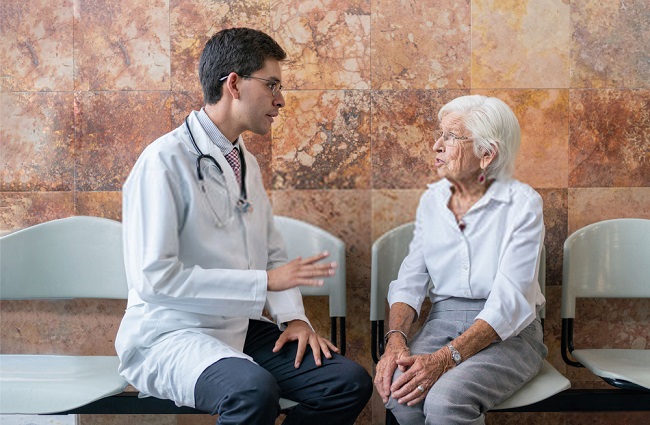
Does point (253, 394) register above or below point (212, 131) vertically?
below

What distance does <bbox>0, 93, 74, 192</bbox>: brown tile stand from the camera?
3146mm

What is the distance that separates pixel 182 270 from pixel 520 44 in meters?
1.76

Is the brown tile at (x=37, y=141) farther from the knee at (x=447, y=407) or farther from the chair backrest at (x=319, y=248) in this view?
the knee at (x=447, y=407)

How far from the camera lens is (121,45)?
3104mm

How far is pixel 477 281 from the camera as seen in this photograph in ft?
8.34

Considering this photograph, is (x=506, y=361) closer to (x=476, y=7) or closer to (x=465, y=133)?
(x=465, y=133)

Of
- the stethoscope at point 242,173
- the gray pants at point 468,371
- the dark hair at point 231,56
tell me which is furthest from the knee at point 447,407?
the dark hair at point 231,56

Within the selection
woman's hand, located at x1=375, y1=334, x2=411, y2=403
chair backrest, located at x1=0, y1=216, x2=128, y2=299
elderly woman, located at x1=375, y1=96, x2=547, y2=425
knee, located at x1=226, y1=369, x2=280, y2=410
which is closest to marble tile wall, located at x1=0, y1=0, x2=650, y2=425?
chair backrest, located at x1=0, y1=216, x2=128, y2=299

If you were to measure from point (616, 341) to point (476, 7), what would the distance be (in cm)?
158

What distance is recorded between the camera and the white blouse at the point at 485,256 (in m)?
2.45

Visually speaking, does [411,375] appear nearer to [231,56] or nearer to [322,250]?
[322,250]

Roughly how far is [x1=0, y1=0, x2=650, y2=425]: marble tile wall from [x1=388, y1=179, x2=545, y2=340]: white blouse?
1.60 ft

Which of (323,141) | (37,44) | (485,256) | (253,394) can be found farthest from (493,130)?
(37,44)

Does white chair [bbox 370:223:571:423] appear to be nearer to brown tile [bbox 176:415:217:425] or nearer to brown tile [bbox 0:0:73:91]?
brown tile [bbox 176:415:217:425]
